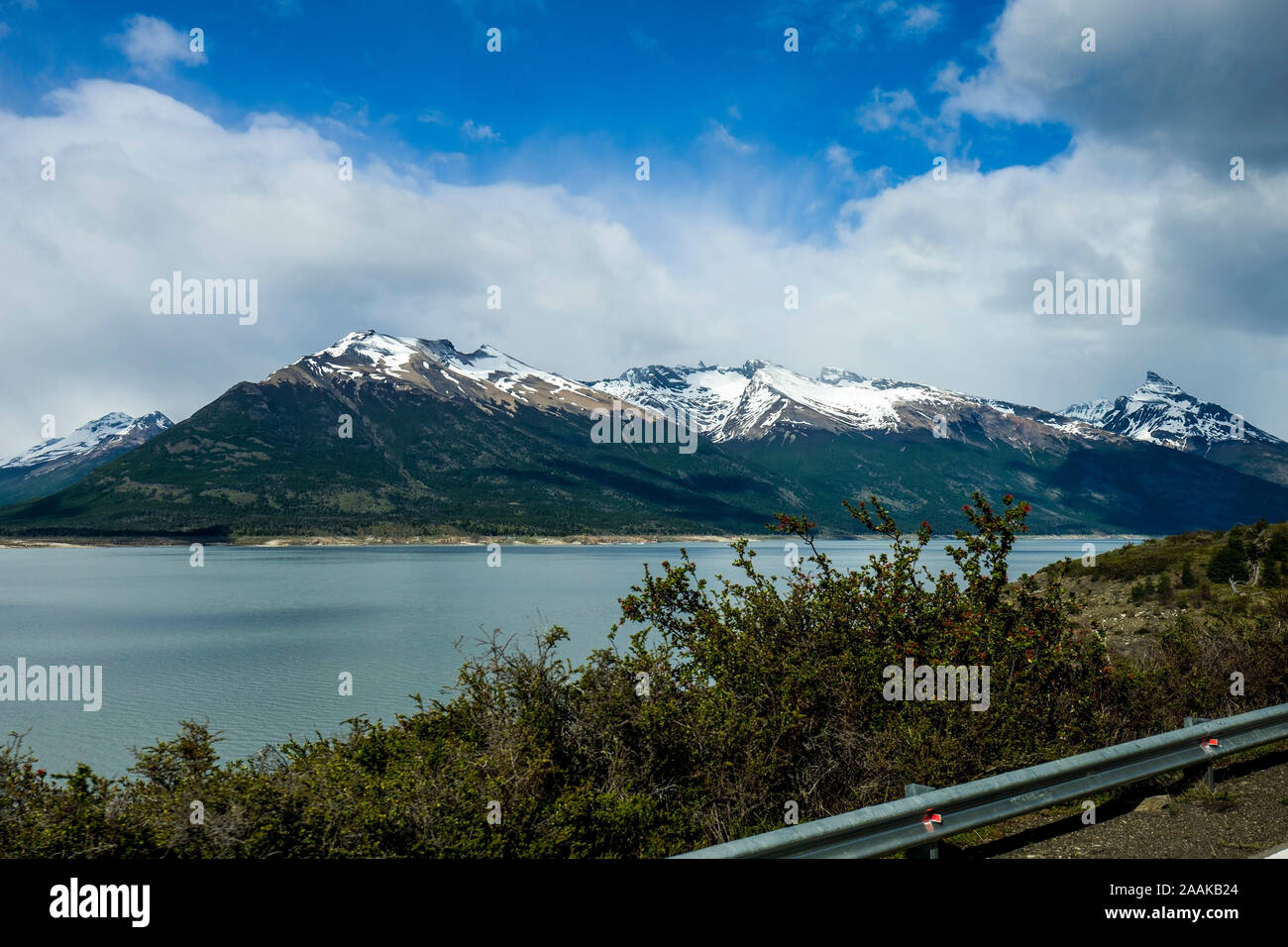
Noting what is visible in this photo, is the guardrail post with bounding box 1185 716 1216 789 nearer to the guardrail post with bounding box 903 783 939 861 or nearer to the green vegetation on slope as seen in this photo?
the green vegetation on slope

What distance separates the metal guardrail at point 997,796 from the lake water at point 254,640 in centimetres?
1224

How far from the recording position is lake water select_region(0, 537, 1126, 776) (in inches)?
1089

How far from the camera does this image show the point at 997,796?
6371 mm

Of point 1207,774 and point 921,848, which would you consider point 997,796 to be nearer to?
point 921,848

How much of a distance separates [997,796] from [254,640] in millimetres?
49963

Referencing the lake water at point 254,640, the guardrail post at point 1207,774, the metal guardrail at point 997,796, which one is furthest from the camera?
the lake water at point 254,640

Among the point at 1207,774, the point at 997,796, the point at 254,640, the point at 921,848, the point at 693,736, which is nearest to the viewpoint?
the point at 921,848

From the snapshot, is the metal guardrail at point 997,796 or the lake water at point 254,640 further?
the lake water at point 254,640

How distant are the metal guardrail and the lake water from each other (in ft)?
40.2

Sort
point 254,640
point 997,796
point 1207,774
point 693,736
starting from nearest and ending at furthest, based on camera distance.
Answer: point 997,796
point 1207,774
point 693,736
point 254,640

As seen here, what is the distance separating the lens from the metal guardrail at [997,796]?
17.4ft

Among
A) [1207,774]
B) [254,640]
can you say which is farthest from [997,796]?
[254,640]

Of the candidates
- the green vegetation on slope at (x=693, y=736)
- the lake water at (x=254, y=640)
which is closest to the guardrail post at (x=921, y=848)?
the green vegetation on slope at (x=693, y=736)

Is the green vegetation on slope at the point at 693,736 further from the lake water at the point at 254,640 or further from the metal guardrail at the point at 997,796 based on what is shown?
the lake water at the point at 254,640
